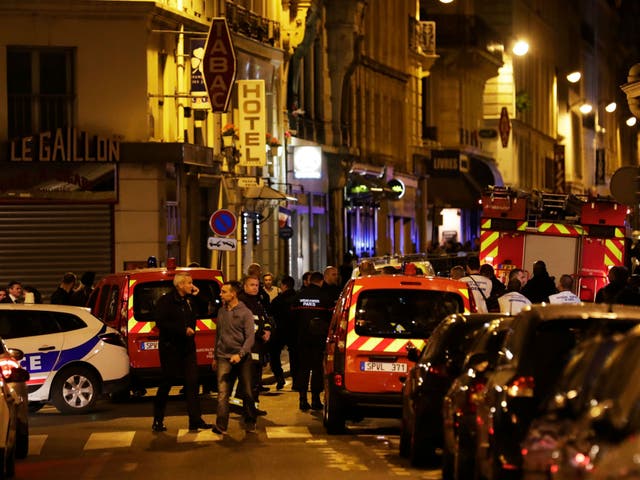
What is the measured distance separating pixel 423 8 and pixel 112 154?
35126mm

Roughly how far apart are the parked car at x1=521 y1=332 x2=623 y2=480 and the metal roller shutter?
80.5 ft

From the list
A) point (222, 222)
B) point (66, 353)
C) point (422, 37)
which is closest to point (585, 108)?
point (422, 37)

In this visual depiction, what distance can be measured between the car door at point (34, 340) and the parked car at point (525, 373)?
1050cm

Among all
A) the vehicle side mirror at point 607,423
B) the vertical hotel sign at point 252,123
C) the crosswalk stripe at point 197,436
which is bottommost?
the crosswalk stripe at point 197,436

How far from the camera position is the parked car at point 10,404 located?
13.7 metres

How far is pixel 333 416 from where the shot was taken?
60.4ft

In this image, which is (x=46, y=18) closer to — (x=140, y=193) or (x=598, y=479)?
(x=140, y=193)

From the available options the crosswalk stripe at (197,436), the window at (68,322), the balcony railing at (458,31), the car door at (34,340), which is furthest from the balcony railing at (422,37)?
the crosswalk stripe at (197,436)

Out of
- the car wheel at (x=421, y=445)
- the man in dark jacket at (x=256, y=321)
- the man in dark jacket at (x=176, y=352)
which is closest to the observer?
the car wheel at (x=421, y=445)

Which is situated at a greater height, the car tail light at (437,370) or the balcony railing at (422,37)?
the balcony railing at (422,37)

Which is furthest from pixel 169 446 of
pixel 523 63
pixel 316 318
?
pixel 523 63

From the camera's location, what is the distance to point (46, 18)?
3288cm

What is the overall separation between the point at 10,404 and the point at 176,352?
5.23m

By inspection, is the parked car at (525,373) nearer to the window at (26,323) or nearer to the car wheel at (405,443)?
the car wheel at (405,443)
